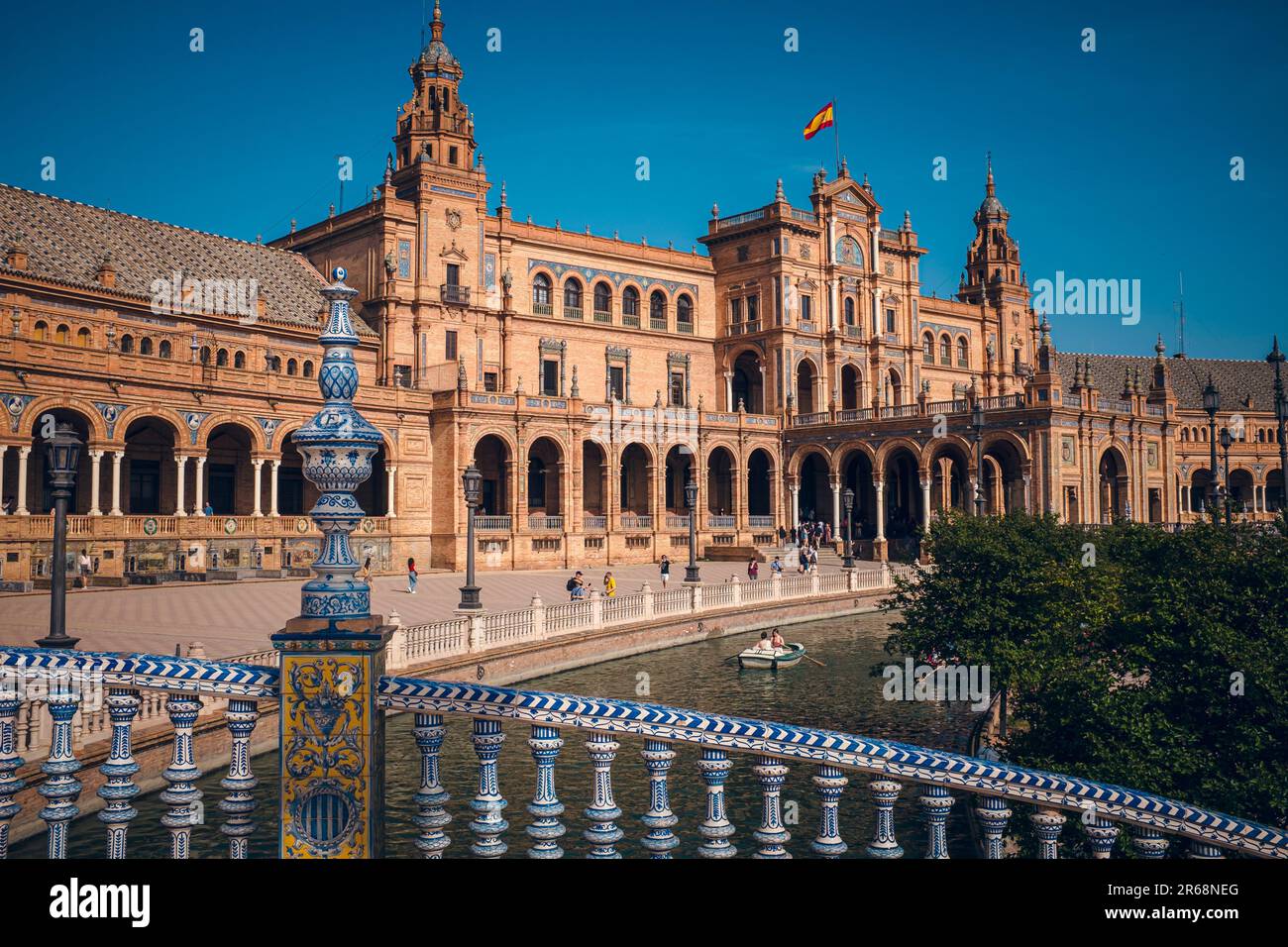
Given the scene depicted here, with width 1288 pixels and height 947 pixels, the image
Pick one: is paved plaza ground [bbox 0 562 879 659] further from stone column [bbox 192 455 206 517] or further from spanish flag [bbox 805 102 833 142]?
spanish flag [bbox 805 102 833 142]

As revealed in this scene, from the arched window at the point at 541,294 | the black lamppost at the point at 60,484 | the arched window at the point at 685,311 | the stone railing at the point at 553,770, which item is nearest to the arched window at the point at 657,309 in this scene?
the arched window at the point at 685,311

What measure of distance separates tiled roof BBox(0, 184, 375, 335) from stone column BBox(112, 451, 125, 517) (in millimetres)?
7041

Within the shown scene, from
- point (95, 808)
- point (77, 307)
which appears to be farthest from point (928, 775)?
point (77, 307)

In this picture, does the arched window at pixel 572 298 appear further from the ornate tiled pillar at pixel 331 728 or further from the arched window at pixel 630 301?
the ornate tiled pillar at pixel 331 728

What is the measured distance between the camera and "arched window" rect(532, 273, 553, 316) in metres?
52.9

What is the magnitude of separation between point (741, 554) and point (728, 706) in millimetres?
29341

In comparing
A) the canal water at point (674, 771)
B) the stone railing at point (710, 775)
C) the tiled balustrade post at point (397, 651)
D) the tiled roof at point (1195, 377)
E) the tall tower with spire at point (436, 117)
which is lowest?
the canal water at point (674, 771)

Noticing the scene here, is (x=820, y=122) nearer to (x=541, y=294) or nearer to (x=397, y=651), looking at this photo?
(x=541, y=294)

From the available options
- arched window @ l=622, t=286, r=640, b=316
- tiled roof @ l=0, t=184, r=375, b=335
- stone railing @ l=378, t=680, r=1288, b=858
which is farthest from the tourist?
arched window @ l=622, t=286, r=640, b=316

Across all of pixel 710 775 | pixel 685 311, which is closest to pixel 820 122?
pixel 685 311

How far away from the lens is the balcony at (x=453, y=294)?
Result: 48.0m

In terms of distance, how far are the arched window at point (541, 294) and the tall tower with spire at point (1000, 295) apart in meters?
34.5
